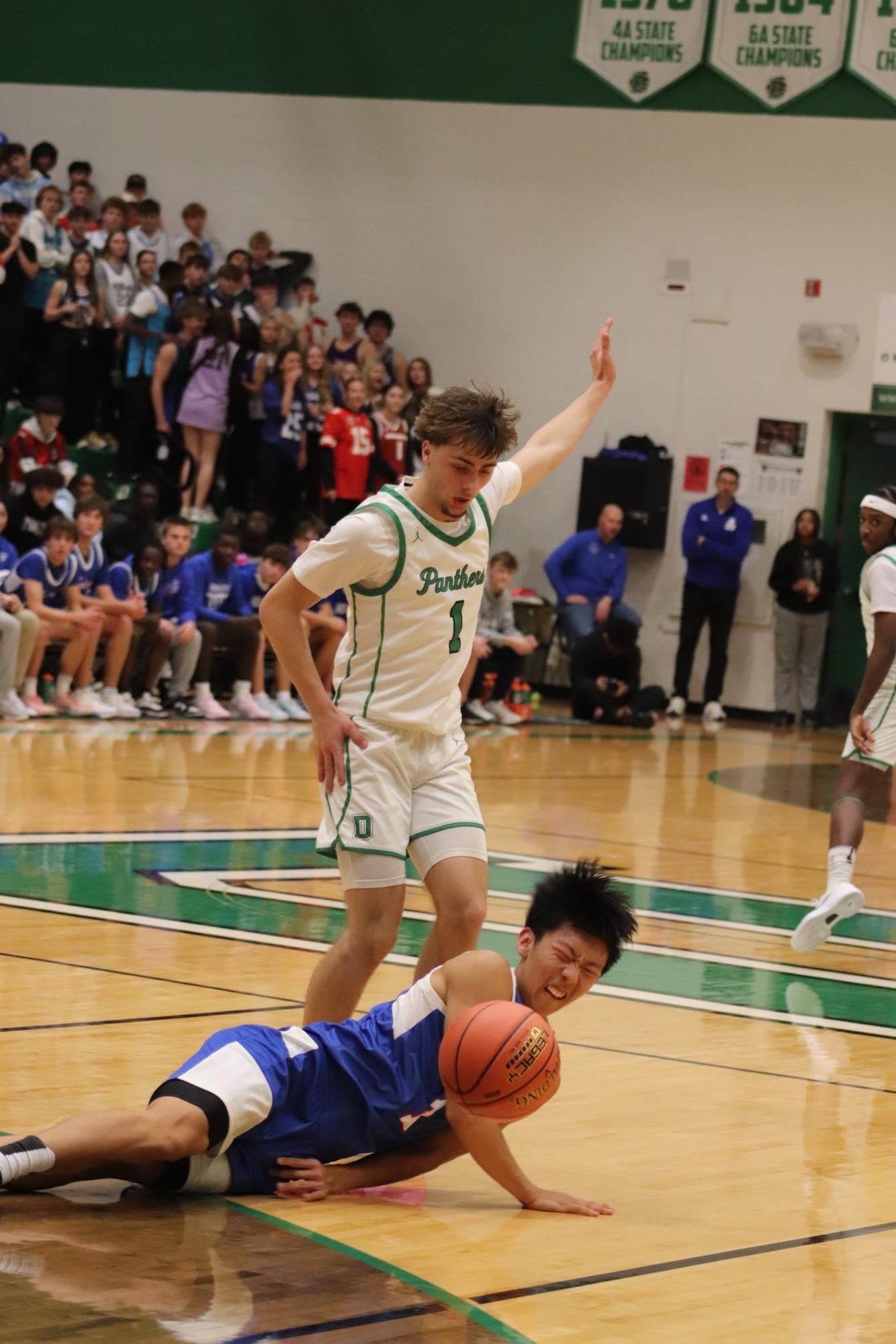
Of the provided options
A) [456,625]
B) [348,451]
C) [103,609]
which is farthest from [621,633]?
[456,625]

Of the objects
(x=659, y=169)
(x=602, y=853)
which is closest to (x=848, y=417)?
(x=659, y=169)

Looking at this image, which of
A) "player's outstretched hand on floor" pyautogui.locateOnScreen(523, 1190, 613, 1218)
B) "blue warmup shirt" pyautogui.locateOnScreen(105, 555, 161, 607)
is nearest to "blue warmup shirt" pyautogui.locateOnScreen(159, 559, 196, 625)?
"blue warmup shirt" pyautogui.locateOnScreen(105, 555, 161, 607)

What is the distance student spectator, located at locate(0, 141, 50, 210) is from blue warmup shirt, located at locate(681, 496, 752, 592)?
22.2 ft

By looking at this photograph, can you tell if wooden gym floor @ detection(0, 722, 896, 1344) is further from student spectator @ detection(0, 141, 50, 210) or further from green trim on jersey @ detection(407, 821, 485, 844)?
student spectator @ detection(0, 141, 50, 210)

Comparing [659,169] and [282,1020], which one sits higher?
[659,169]

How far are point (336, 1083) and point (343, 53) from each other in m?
17.8

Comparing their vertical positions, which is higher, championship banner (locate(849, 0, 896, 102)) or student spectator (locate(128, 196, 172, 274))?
championship banner (locate(849, 0, 896, 102))

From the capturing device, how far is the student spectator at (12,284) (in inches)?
Answer: 639

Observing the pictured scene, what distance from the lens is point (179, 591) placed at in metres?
14.3

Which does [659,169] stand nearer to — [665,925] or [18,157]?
[18,157]

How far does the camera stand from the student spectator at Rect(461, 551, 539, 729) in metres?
16.1

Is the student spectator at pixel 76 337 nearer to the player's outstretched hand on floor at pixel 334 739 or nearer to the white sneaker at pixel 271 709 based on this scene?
the white sneaker at pixel 271 709

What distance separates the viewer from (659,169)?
19375mm

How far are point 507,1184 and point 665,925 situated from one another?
3765 millimetres
